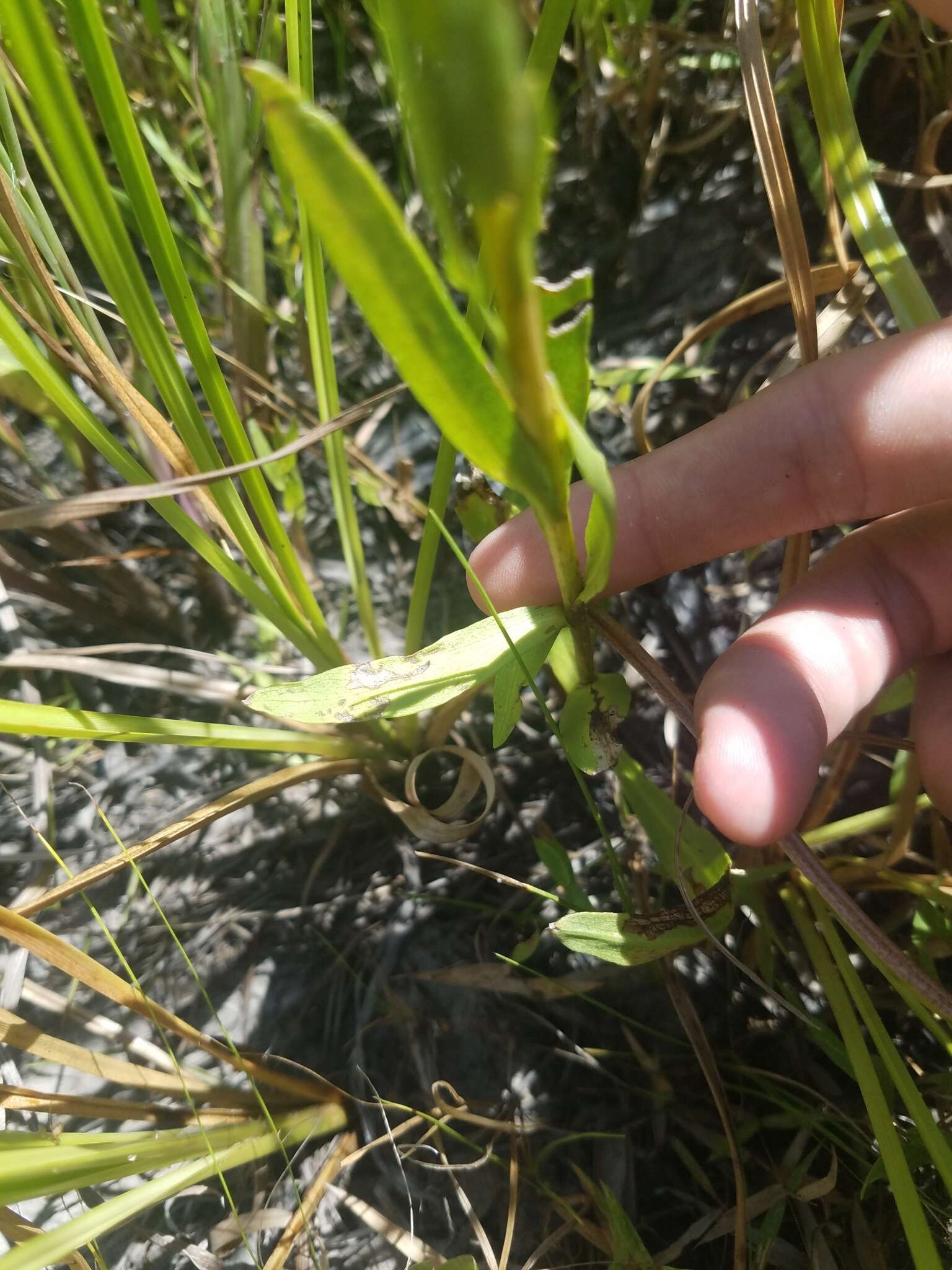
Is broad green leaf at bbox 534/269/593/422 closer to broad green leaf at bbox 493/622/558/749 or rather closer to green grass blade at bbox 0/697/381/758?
broad green leaf at bbox 493/622/558/749

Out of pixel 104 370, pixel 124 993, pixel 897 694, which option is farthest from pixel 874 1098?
pixel 104 370

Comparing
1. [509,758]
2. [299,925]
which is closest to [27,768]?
[299,925]

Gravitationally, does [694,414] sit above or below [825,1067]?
above

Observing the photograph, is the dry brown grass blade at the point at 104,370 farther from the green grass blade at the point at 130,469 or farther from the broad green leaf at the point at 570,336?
the broad green leaf at the point at 570,336

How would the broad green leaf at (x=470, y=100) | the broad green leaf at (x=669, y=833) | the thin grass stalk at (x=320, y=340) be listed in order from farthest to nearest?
the broad green leaf at (x=669, y=833) < the thin grass stalk at (x=320, y=340) < the broad green leaf at (x=470, y=100)

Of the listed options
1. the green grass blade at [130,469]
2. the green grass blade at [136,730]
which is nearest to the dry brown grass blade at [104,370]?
the green grass blade at [130,469]

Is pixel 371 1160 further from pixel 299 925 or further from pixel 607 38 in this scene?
pixel 607 38
